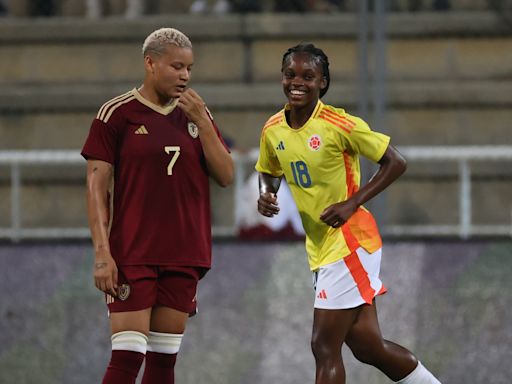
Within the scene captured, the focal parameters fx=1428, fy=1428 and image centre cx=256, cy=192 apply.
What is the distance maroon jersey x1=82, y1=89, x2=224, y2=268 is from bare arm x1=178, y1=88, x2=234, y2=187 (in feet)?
0.17

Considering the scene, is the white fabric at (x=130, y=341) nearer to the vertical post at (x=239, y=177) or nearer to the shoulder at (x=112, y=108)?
the shoulder at (x=112, y=108)

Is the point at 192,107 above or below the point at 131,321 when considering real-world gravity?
above

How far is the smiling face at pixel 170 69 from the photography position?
5.70 metres

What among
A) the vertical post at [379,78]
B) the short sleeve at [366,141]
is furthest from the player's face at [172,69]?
the vertical post at [379,78]

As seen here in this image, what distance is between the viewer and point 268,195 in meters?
6.15

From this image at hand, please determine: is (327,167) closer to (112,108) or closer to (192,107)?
(192,107)

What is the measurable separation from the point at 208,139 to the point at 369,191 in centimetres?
73

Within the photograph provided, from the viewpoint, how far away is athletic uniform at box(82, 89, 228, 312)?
225 inches

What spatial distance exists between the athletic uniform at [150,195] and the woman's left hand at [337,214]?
542 millimetres

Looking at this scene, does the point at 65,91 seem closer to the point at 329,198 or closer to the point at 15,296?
the point at 15,296

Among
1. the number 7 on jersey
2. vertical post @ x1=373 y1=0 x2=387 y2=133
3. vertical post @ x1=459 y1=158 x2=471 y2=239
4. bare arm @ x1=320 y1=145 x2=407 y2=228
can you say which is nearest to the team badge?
the number 7 on jersey

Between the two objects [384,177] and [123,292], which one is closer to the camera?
[123,292]

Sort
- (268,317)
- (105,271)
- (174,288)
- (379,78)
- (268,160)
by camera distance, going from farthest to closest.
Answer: (379,78) < (268,317) < (268,160) < (174,288) < (105,271)

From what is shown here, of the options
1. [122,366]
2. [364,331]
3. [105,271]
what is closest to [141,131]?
[105,271]
